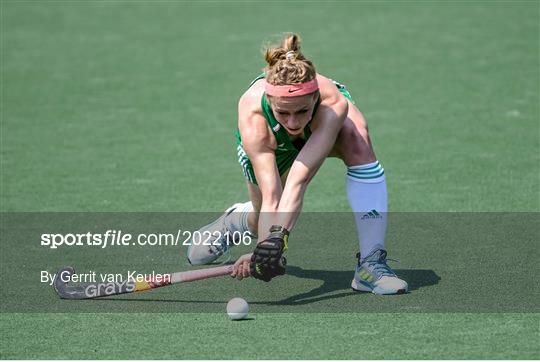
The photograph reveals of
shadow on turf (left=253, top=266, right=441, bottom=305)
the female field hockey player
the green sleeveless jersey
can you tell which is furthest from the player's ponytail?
shadow on turf (left=253, top=266, right=441, bottom=305)

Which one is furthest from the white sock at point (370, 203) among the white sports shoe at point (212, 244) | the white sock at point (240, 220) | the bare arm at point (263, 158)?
the white sports shoe at point (212, 244)

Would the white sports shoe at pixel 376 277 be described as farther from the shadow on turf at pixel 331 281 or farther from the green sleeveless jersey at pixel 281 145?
the green sleeveless jersey at pixel 281 145

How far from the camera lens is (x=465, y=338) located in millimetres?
5094

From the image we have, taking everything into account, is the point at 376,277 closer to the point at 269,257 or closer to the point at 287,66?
the point at 269,257

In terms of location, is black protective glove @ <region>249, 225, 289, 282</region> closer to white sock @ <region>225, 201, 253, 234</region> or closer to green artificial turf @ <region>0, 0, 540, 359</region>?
green artificial turf @ <region>0, 0, 540, 359</region>

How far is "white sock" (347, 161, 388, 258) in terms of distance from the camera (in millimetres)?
6121

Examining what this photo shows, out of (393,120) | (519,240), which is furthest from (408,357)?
(393,120)

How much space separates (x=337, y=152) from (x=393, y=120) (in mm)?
4361

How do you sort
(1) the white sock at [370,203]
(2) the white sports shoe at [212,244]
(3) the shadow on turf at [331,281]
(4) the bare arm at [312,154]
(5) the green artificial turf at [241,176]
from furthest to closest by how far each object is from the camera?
(2) the white sports shoe at [212,244] → (1) the white sock at [370,203] → (3) the shadow on turf at [331,281] → (4) the bare arm at [312,154] → (5) the green artificial turf at [241,176]

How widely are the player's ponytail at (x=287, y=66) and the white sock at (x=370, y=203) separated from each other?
2.20ft

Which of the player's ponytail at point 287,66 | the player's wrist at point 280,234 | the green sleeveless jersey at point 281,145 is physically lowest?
the player's wrist at point 280,234

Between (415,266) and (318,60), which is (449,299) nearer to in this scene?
(415,266)

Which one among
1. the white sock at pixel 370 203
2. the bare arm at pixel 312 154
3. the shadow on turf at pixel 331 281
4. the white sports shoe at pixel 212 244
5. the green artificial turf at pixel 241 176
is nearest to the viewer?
the green artificial turf at pixel 241 176

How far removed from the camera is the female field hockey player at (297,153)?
5.64 m
